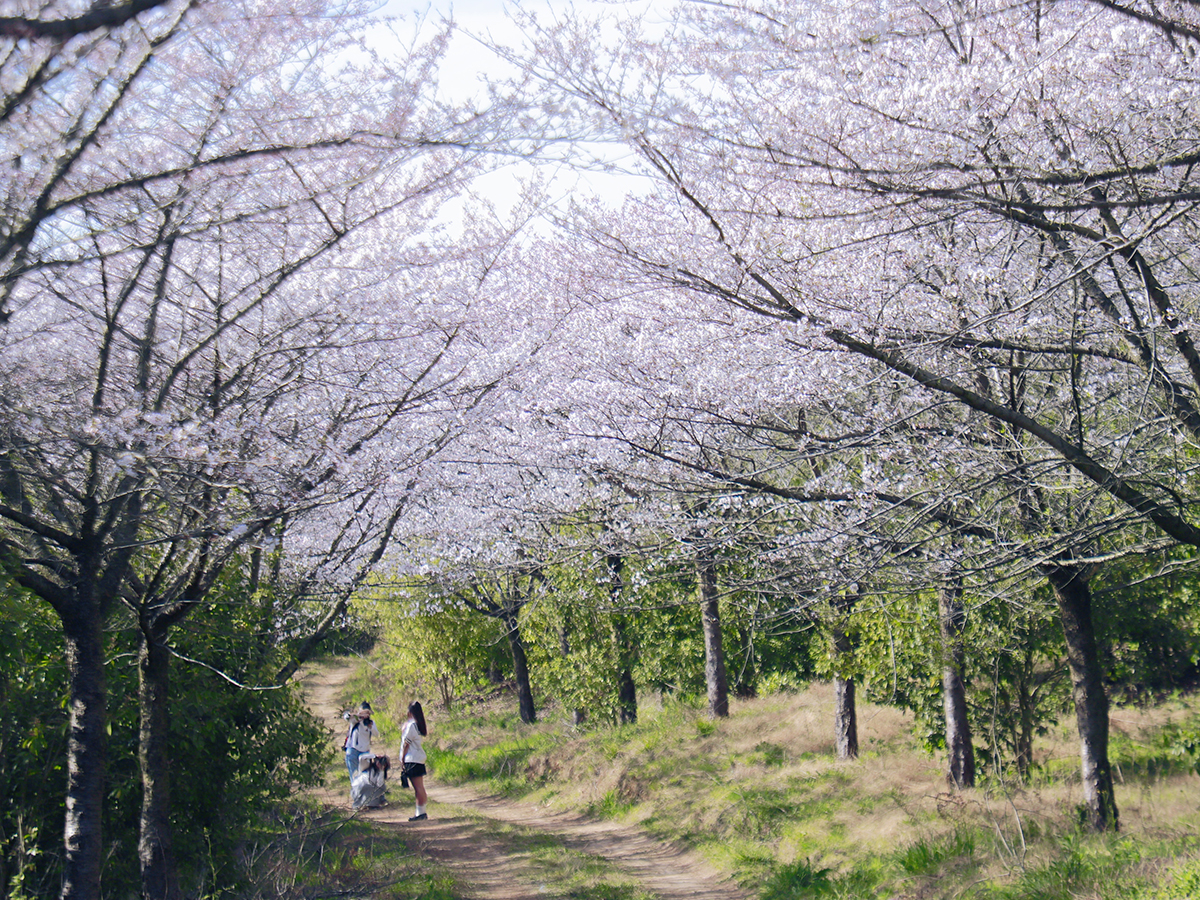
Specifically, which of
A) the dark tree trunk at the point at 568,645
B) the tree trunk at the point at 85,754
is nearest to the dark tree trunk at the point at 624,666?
the dark tree trunk at the point at 568,645

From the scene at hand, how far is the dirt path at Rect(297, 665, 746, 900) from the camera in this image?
863 cm

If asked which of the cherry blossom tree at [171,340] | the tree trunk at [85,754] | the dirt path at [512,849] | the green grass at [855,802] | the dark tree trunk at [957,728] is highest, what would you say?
the cherry blossom tree at [171,340]

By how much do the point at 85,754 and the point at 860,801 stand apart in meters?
8.08

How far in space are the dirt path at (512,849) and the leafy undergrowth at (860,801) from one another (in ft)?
1.02

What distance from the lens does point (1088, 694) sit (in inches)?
282

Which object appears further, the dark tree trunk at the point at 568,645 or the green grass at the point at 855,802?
the dark tree trunk at the point at 568,645

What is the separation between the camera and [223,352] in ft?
19.0

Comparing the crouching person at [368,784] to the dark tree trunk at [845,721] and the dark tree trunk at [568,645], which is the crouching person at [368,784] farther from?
the dark tree trunk at [845,721]

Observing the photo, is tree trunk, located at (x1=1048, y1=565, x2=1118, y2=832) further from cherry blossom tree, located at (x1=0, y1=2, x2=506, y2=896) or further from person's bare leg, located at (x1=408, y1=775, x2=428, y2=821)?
person's bare leg, located at (x1=408, y1=775, x2=428, y2=821)

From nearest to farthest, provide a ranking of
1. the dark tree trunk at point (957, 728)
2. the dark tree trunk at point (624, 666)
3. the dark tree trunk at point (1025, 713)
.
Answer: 1. the dark tree trunk at point (1025, 713)
2. the dark tree trunk at point (957, 728)
3. the dark tree trunk at point (624, 666)

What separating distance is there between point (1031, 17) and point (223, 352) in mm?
5430

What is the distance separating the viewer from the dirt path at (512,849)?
28.3 feet

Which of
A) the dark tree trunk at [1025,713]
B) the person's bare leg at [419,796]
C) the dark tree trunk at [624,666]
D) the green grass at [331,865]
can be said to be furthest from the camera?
the dark tree trunk at [624,666]

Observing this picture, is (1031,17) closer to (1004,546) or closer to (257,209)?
(1004,546)
